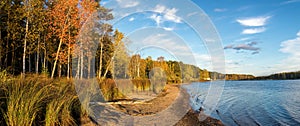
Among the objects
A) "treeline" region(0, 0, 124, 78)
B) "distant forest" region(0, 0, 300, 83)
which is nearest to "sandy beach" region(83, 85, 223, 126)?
"distant forest" region(0, 0, 300, 83)

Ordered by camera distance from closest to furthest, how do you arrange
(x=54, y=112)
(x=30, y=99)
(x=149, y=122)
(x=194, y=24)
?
1. (x=30, y=99)
2. (x=54, y=112)
3. (x=149, y=122)
4. (x=194, y=24)

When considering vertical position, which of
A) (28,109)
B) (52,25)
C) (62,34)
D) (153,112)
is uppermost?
(52,25)

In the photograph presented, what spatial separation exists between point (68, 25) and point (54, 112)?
636 inches

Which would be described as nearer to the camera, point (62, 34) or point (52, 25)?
point (62, 34)

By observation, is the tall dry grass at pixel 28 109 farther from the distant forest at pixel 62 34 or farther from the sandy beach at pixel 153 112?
the distant forest at pixel 62 34

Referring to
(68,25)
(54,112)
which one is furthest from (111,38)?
(54,112)

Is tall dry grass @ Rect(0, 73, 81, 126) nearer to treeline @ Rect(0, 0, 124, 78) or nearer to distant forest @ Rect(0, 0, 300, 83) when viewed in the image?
distant forest @ Rect(0, 0, 300, 83)

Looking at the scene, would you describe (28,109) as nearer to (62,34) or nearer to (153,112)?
(153,112)

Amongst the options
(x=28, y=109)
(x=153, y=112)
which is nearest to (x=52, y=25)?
(x=153, y=112)

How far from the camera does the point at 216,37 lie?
10.2m

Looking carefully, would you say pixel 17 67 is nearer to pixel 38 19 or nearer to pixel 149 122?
pixel 38 19

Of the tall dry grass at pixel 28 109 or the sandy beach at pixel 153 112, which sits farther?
the sandy beach at pixel 153 112

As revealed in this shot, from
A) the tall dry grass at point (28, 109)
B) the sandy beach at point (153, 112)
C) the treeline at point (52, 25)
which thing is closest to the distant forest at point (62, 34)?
the treeline at point (52, 25)

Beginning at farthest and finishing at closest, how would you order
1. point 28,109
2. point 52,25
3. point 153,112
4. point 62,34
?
1. point 52,25
2. point 62,34
3. point 153,112
4. point 28,109
